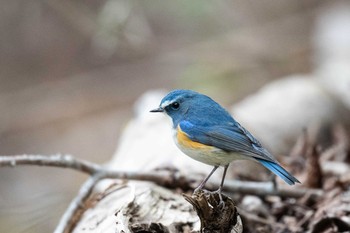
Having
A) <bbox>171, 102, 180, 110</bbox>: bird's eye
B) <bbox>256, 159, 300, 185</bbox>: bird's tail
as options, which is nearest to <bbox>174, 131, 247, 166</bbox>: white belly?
<bbox>256, 159, 300, 185</bbox>: bird's tail

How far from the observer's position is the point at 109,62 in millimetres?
10961

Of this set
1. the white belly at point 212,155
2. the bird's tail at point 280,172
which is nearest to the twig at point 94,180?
the white belly at point 212,155

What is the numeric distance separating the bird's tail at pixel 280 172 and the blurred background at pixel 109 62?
4.83m

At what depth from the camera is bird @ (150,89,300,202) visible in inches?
147

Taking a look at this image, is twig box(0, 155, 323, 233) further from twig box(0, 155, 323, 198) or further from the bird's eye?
the bird's eye

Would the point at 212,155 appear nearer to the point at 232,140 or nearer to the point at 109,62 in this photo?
the point at 232,140

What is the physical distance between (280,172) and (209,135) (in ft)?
1.64

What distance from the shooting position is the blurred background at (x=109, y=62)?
9.24 meters

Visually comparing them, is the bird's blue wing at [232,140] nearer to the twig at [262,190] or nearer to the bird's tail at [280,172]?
the bird's tail at [280,172]

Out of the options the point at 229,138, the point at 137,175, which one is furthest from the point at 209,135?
the point at 137,175

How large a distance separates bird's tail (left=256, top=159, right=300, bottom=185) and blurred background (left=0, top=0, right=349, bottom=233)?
4828mm

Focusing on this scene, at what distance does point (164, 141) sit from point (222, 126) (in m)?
1.50

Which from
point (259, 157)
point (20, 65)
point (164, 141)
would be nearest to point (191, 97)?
point (259, 157)

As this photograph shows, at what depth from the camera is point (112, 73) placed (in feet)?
35.1
